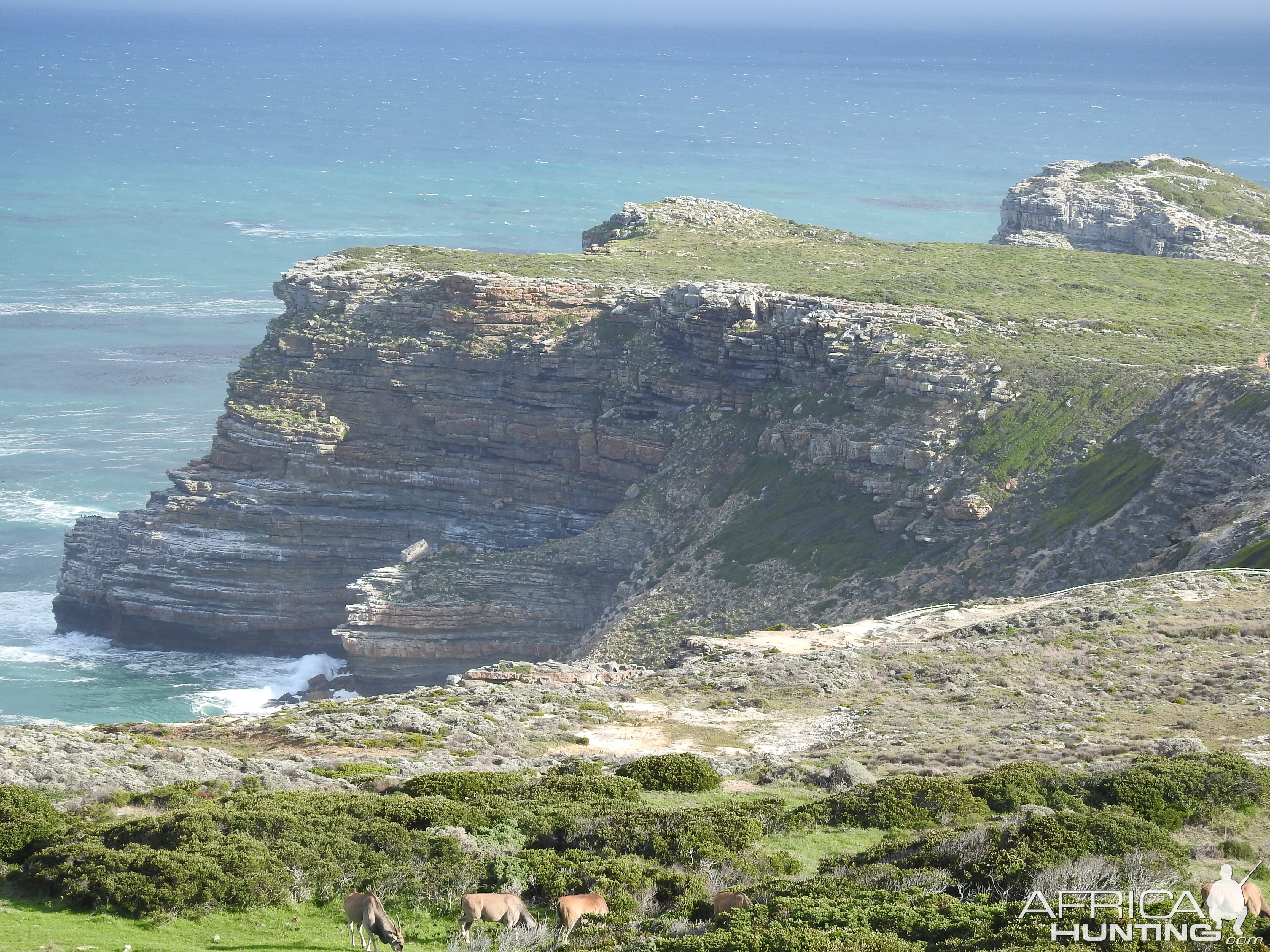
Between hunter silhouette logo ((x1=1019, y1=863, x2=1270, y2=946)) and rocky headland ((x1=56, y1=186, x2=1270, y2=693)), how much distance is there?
40629 millimetres

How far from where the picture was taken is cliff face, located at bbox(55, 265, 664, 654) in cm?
8888

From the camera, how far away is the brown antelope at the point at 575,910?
25234 millimetres

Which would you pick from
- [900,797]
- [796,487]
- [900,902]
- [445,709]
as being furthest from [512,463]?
[900,902]

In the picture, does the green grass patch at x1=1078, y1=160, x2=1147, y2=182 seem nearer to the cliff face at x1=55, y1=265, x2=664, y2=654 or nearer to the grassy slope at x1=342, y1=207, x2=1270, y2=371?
the grassy slope at x1=342, y1=207, x2=1270, y2=371

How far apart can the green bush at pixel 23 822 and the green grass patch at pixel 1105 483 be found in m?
46.8

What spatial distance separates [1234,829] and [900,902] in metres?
8.42

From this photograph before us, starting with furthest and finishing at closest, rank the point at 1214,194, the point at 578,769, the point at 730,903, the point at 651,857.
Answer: the point at 1214,194 < the point at 578,769 < the point at 651,857 < the point at 730,903

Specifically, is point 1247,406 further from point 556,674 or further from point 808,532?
point 556,674

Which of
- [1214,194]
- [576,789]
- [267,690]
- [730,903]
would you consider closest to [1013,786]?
[576,789]

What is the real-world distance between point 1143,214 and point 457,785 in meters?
97.2

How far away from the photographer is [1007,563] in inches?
2623

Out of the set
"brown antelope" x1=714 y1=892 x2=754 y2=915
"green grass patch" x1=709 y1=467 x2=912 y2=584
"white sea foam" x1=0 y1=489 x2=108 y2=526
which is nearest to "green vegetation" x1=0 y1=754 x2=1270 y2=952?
"brown antelope" x1=714 y1=892 x2=754 y2=915

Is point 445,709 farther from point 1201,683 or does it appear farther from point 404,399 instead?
point 404,399

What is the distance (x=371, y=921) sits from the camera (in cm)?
2456
